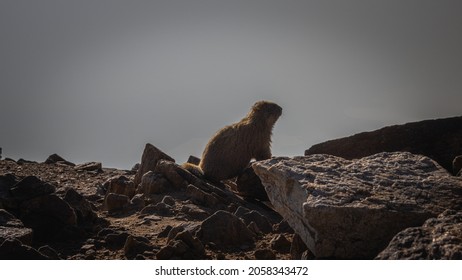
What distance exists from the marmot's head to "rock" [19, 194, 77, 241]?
22.6 ft

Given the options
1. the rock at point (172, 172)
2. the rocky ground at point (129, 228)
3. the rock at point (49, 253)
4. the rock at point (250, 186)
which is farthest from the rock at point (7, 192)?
the rock at point (250, 186)

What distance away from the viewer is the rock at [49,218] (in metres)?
6.38

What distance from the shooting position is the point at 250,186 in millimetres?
11078

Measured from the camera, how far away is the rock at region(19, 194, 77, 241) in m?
6.38

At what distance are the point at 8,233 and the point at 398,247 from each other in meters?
4.43

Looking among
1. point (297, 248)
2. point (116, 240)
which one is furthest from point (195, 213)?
point (297, 248)

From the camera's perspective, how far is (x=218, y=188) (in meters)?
10.6

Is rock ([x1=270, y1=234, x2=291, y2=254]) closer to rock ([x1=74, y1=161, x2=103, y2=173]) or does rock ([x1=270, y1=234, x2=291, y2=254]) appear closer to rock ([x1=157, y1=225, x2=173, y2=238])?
rock ([x1=157, y1=225, x2=173, y2=238])

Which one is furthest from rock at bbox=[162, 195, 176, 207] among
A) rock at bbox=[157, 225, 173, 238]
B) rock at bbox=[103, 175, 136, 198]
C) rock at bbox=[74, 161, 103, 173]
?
rock at bbox=[74, 161, 103, 173]

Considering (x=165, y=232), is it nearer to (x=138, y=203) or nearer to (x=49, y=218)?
(x=49, y=218)

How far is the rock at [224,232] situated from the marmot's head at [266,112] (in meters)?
6.58

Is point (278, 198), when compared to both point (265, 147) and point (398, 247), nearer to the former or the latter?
point (398, 247)

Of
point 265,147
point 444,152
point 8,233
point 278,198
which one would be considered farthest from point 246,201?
point 8,233
